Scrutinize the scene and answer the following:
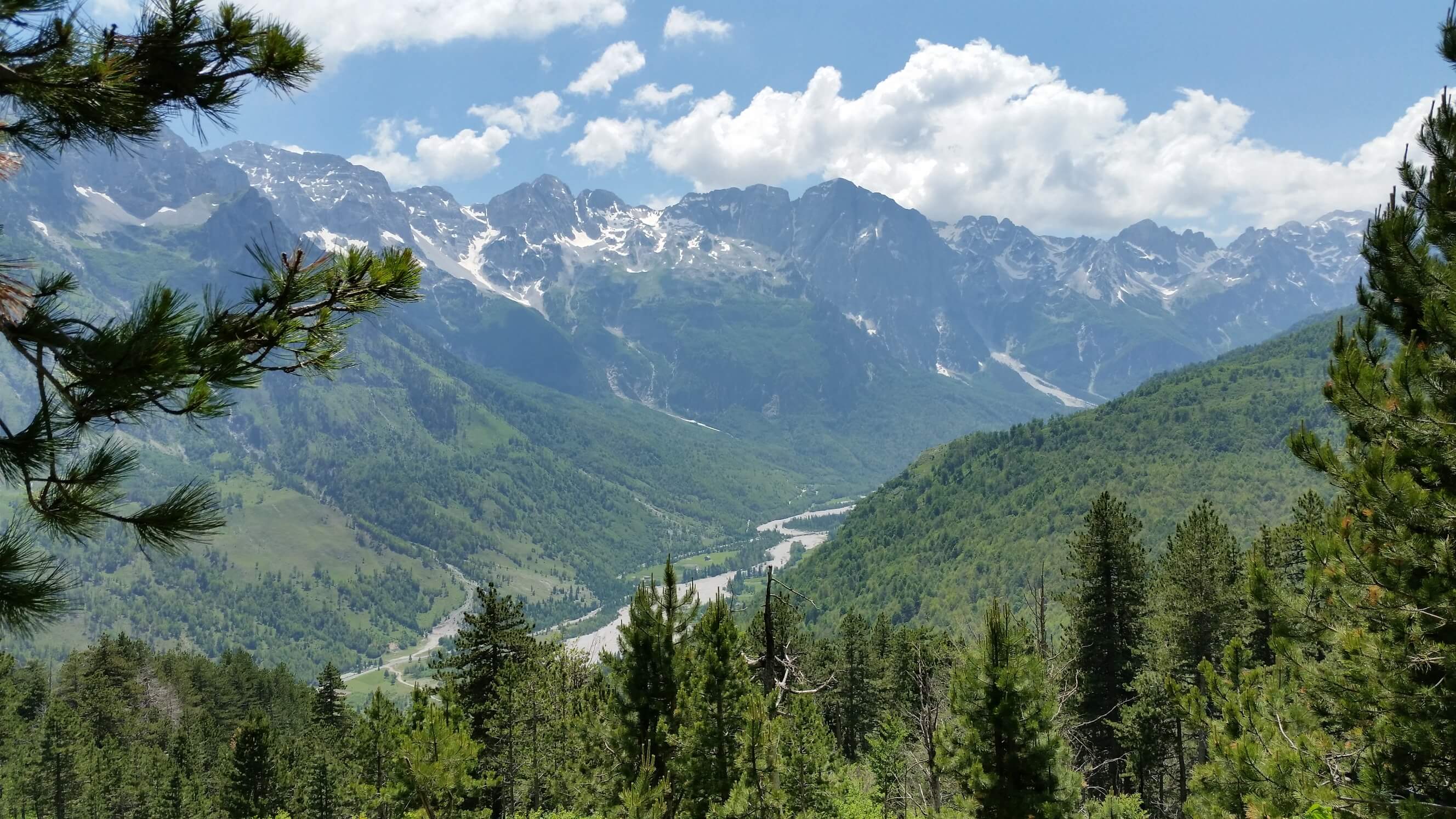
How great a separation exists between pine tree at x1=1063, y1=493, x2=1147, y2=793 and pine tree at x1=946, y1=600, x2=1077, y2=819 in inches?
862

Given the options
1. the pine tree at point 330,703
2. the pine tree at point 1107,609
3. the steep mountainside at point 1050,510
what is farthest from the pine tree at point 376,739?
the steep mountainside at point 1050,510

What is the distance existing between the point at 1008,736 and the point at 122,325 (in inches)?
710

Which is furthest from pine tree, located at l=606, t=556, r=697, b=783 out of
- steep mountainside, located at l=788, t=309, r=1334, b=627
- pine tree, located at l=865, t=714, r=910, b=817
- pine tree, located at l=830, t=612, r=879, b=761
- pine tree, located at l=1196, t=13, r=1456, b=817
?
steep mountainside, located at l=788, t=309, r=1334, b=627

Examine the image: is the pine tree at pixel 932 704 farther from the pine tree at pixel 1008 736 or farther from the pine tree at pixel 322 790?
the pine tree at pixel 322 790

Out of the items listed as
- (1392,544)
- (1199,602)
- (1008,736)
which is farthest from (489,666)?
(1392,544)

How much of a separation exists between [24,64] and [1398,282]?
15.4 meters

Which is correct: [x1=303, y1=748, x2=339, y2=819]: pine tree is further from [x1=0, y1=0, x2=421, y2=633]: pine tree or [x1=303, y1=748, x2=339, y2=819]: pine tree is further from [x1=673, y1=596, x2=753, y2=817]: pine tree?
[x1=0, y1=0, x2=421, y2=633]: pine tree

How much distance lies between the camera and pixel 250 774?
4388 cm

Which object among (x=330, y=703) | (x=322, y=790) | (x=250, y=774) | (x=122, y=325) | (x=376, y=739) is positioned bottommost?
(x=322, y=790)

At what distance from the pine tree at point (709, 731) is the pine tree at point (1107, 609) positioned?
21698mm

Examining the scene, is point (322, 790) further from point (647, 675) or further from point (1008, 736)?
point (1008, 736)

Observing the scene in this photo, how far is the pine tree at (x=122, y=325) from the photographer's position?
4.51 meters

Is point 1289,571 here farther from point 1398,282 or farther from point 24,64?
point 24,64

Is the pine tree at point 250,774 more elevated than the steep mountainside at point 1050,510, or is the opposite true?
the steep mountainside at point 1050,510
